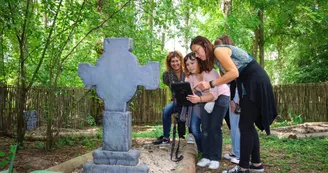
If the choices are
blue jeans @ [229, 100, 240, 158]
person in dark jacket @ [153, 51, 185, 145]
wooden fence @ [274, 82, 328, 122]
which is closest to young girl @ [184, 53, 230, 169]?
blue jeans @ [229, 100, 240, 158]

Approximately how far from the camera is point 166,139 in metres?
4.80

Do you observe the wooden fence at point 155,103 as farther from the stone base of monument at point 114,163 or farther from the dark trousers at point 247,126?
the dark trousers at point 247,126

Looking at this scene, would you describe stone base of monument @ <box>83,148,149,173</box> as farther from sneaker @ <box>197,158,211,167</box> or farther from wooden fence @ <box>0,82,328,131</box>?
wooden fence @ <box>0,82,328,131</box>

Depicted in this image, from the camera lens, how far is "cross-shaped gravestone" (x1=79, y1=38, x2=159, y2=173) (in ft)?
10.00

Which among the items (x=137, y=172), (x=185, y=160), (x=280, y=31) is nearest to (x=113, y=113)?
(x=137, y=172)

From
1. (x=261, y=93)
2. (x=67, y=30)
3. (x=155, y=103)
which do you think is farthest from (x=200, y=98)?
(x=155, y=103)

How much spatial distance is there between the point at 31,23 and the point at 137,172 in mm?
3002

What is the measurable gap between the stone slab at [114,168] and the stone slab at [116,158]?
0.16 feet

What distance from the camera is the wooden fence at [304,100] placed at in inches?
392

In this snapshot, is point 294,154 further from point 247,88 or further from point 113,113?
point 113,113

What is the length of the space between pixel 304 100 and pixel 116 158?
9112 mm

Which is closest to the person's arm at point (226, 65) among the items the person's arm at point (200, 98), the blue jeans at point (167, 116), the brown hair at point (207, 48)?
the brown hair at point (207, 48)

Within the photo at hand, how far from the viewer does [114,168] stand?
3.02 m

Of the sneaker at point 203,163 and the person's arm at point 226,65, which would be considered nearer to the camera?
the person's arm at point 226,65
